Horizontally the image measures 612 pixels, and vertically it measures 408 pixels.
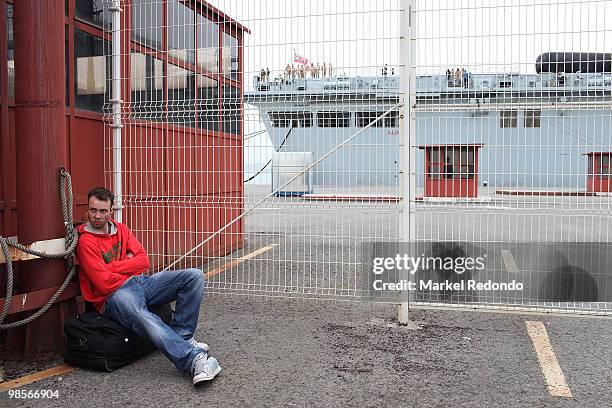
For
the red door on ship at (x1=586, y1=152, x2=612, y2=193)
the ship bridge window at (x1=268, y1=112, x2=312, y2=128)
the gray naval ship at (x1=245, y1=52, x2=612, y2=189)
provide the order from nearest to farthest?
the gray naval ship at (x1=245, y1=52, x2=612, y2=189) < the ship bridge window at (x1=268, y1=112, x2=312, y2=128) < the red door on ship at (x1=586, y1=152, x2=612, y2=193)

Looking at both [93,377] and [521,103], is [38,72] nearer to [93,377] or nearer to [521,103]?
[93,377]

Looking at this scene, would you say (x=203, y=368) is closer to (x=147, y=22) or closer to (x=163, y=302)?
(x=163, y=302)

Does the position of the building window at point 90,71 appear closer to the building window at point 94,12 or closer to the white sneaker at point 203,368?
the building window at point 94,12

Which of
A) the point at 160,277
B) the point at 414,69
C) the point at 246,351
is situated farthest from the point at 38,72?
the point at 414,69

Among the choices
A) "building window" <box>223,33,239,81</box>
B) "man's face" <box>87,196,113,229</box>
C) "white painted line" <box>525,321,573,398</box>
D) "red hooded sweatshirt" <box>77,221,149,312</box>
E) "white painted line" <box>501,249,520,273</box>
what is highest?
"building window" <box>223,33,239,81</box>

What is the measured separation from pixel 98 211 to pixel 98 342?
96 centimetres

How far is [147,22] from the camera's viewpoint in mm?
6258

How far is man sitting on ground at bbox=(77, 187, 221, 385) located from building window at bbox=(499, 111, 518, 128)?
125 inches

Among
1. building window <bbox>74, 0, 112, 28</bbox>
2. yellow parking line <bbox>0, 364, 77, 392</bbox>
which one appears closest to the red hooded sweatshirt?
yellow parking line <bbox>0, 364, 77, 392</bbox>

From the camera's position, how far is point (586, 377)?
3691 mm

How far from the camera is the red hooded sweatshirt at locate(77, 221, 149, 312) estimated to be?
12.5 ft

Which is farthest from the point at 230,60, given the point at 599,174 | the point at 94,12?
the point at 599,174

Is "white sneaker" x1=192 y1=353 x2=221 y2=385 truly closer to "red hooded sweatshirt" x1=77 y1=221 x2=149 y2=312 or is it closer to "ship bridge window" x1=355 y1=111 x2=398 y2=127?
A: "red hooded sweatshirt" x1=77 y1=221 x2=149 y2=312

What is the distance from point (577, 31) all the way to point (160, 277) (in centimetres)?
404
